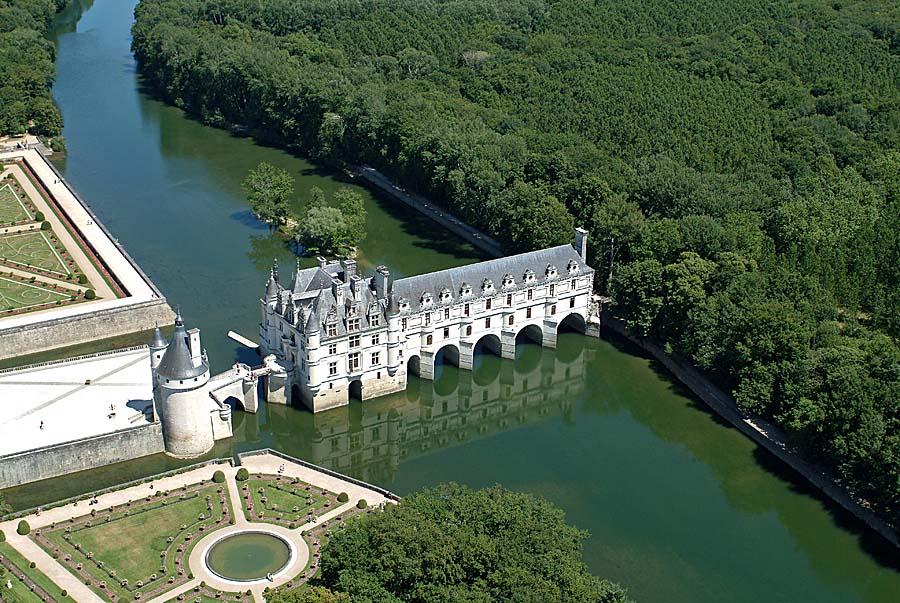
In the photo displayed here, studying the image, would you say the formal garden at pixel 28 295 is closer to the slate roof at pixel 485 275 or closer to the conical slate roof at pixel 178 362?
the conical slate roof at pixel 178 362

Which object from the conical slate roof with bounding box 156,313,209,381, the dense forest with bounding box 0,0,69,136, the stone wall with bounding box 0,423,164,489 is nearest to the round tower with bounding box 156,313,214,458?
the conical slate roof with bounding box 156,313,209,381

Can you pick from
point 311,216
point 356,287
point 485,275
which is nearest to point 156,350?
point 356,287

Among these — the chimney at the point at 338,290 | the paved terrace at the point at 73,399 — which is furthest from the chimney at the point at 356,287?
the paved terrace at the point at 73,399

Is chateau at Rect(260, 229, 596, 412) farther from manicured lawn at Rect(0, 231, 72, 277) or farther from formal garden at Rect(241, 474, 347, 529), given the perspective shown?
manicured lawn at Rect(0, 231, 72, 277)

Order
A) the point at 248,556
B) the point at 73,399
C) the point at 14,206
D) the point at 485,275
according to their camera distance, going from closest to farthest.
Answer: the point at 248,556
the point at 73,399
the point at 485,275
the point at 14,206

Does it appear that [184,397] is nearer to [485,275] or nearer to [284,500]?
[284,500]

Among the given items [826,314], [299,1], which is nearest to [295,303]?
[826,314]

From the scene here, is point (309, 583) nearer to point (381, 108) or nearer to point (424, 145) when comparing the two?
point (424, 145)

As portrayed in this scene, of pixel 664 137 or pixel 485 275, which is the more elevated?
pixel 664 137
